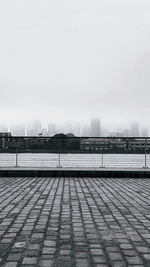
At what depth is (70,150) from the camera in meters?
14.3

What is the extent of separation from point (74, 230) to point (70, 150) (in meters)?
9.47

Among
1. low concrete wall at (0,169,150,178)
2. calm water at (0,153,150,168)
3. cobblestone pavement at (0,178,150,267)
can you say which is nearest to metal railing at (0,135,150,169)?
calm water at (0,153,150,168)

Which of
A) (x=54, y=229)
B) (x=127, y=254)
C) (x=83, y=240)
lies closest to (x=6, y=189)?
(x=54, y=229)

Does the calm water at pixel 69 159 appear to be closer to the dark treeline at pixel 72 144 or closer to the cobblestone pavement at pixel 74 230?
the dark treeline at pixel 72 144

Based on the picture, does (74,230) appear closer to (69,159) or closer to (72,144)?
(69,159)

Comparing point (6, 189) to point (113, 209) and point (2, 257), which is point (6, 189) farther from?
point (2, 257)

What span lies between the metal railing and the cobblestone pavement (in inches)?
215

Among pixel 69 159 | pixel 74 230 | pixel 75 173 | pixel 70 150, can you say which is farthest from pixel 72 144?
pixel 74 230

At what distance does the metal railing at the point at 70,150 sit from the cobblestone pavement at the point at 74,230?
5472mm

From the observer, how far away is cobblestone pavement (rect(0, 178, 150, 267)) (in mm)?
3635

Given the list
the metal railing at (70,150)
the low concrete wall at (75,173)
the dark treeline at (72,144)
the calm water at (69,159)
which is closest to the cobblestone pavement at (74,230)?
the low concrete wall at (75,173)

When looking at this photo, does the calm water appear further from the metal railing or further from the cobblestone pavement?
the cobblestone pavement

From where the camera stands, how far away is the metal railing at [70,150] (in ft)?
44.9

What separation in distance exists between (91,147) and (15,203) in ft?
24.1
